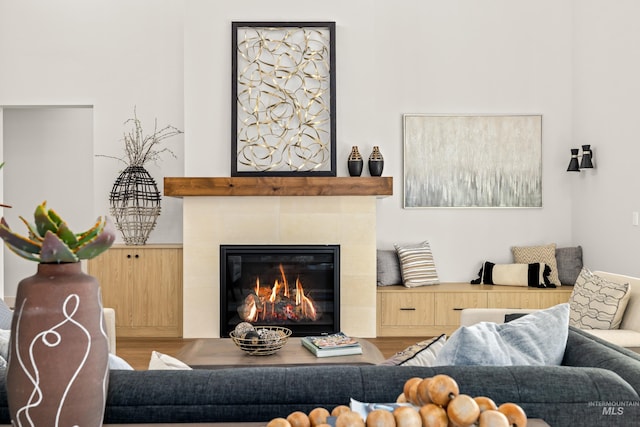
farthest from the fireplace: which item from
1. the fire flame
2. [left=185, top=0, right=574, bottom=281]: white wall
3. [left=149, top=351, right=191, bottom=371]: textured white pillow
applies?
[left=149, top=351, right=191, bottom=371]: textured white pillow

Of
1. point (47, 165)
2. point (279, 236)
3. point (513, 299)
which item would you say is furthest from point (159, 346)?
point (47, 165)

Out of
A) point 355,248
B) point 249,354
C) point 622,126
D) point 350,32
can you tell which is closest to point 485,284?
point 355,248

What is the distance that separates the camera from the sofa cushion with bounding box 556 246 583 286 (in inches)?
211

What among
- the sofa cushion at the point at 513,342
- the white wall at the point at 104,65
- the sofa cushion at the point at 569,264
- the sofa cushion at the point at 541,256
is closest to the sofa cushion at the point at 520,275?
the sofa cushion at the point at 541,256

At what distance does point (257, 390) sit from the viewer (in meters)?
1.40

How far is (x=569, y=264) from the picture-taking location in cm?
538

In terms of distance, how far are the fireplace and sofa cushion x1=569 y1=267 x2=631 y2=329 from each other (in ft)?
6.11

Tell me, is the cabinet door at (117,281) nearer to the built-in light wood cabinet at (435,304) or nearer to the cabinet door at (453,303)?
the built-in light wood cabinet at (435,304)

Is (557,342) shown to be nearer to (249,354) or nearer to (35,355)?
(35,355)

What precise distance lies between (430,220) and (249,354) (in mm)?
2885

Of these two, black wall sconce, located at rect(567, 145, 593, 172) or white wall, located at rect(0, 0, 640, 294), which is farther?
white wall, located at rect(0, 0, 640, 294)

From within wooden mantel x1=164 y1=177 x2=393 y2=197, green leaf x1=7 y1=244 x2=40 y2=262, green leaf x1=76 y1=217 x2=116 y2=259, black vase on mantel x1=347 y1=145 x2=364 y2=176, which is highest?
black vase on mantel x1=347 y1=145 x2=364 y2=176

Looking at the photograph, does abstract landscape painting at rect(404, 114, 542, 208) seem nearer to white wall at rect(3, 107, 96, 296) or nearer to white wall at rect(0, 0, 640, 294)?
white wall at rect(0, 0, 640, 294)

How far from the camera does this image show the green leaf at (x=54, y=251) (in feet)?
3.42
